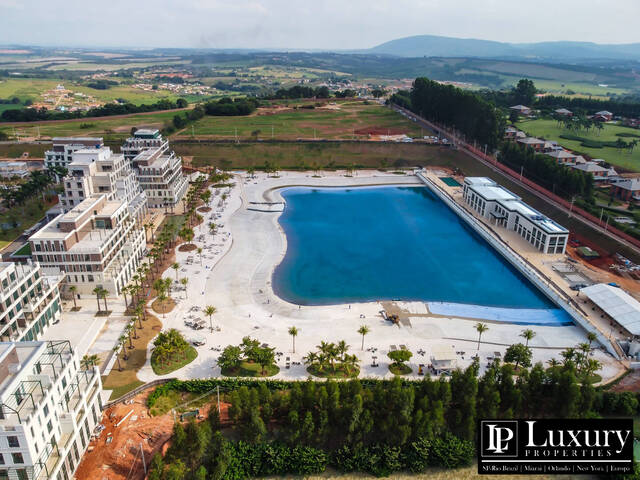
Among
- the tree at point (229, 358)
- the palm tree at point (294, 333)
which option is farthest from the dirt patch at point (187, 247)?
the tree at point (229, 358)

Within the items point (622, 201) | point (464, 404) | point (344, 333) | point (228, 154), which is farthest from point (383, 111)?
point (464, 404)

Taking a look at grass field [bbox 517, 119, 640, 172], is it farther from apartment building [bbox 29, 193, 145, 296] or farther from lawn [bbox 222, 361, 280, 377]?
apartment building [bbox 29, 193, 145, 296]

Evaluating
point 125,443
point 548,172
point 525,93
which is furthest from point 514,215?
point 525,93

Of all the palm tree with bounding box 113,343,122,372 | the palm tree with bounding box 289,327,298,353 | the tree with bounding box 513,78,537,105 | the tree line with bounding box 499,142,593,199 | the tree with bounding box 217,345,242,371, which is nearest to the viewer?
the tree with bounding box 217,345,242,371

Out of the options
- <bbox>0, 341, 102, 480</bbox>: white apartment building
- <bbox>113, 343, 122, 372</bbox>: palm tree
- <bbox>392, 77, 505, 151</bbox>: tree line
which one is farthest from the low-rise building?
<bbox>0, 341, 102, 480</bbox>: white apartment building

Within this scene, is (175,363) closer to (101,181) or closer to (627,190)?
(101,181)

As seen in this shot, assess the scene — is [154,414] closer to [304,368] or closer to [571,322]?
[304,368]

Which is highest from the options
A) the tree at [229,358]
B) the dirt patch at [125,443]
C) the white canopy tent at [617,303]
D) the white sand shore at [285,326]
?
the white canopy tent at [617,303]

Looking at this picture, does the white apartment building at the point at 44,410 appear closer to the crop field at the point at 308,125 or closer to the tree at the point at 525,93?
the crop field at the point at 308,125
